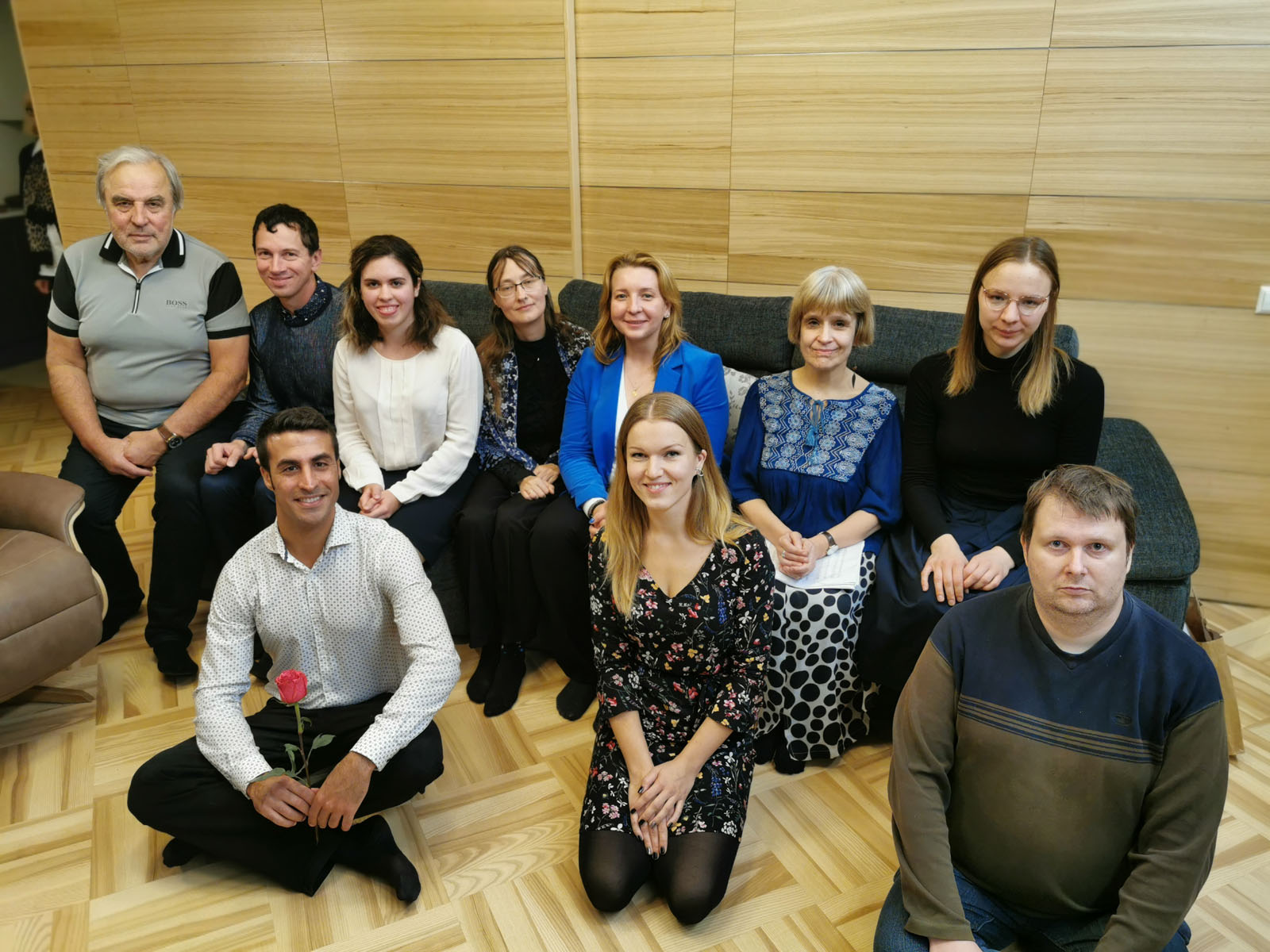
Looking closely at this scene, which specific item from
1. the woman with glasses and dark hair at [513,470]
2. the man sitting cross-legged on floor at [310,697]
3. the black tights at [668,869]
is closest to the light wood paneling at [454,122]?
the woman with glasses and dark hair at [513,470]

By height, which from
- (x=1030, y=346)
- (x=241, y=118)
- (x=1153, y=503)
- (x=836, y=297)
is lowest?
(x=1153, y=503)

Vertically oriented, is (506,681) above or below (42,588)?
below

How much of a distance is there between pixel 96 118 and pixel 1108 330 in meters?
4.24

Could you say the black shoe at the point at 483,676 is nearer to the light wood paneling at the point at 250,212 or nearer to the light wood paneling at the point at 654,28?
the light wood paneling at the point at 250,212

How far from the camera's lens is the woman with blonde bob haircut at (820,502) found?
2262 mm

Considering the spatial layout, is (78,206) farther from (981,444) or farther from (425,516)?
(981,444)

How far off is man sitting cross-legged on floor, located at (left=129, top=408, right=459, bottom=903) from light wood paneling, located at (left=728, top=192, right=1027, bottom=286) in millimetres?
1815

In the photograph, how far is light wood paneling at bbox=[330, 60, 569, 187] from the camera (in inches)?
134

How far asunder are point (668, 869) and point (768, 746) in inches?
22.2

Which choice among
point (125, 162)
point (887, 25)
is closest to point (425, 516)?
point (125, 162)

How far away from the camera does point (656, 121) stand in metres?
3.27

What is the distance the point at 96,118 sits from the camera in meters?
4.12

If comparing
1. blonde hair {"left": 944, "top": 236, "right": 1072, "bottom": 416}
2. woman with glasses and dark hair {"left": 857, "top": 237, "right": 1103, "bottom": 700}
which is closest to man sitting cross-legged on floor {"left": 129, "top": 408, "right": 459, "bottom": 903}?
woman with glasses and dark hair {"left": 857, "top": 237, "right": 1103, "bottom": 700}

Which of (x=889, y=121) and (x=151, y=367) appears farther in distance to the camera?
(x=889, y=121)
